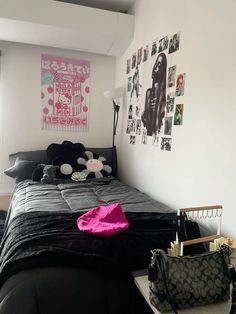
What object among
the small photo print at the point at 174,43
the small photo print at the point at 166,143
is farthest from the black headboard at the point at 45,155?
the small photo print at the point at 174,43

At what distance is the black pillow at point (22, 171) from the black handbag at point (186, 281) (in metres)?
2.24

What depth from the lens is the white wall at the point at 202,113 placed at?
1.66 metres

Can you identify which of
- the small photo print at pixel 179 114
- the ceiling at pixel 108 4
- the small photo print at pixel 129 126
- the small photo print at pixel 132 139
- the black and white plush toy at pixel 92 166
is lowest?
the black and white plush toy at pixel 92 166

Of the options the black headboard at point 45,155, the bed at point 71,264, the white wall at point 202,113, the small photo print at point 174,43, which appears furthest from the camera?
the black headboard at point 45,155

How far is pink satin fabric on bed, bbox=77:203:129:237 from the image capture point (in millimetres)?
1491

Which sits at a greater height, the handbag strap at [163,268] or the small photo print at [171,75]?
the small photo print at [171,75]

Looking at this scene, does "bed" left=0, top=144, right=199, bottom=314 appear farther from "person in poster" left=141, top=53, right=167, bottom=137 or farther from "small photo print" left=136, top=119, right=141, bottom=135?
"small photo print" left=136, top=119, right=141, bottom=135

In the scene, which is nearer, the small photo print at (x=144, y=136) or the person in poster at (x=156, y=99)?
the person in poster at (x=156, y=99)

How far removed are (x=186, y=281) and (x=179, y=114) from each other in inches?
55.1

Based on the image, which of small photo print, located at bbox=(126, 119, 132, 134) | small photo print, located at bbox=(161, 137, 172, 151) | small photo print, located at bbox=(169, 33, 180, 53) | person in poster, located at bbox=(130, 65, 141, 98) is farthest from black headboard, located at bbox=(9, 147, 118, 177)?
small photo print, located at bbox=(169, 33, 180, 53)

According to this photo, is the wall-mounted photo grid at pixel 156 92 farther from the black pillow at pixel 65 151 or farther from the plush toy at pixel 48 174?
the plush toy at pixel 48 174

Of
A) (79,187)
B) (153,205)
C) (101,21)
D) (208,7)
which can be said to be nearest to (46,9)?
(101,21)

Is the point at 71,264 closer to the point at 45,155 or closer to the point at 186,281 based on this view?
the point at 186,281

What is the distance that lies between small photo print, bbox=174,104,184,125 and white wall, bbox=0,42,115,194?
1642mm
